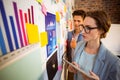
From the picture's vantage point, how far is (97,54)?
1.37 meters

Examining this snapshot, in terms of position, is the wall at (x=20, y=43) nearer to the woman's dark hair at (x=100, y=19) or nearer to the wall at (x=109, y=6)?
the woman's dark hair at (x=100, y=19)

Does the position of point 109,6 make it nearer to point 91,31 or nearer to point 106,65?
point 91,31

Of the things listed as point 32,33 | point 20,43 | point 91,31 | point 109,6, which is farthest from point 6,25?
point 109,6

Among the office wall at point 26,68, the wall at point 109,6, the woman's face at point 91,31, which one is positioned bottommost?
the office wall at point 26,68

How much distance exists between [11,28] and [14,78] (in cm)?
24

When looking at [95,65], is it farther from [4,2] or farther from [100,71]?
[4,2]

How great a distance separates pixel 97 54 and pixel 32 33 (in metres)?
0.75

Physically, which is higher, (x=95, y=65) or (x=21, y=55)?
(x=21, y=55)

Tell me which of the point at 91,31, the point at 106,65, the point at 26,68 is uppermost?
the point at 91,31

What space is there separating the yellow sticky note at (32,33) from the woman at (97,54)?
1.86 feet

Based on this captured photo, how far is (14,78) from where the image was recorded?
67cm

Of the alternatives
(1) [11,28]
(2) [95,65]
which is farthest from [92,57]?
(1) [11,28]

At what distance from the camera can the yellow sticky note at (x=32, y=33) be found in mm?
824

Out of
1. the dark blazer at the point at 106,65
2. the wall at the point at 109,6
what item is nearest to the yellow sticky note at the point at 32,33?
the dark blazer at the point at 106,65
